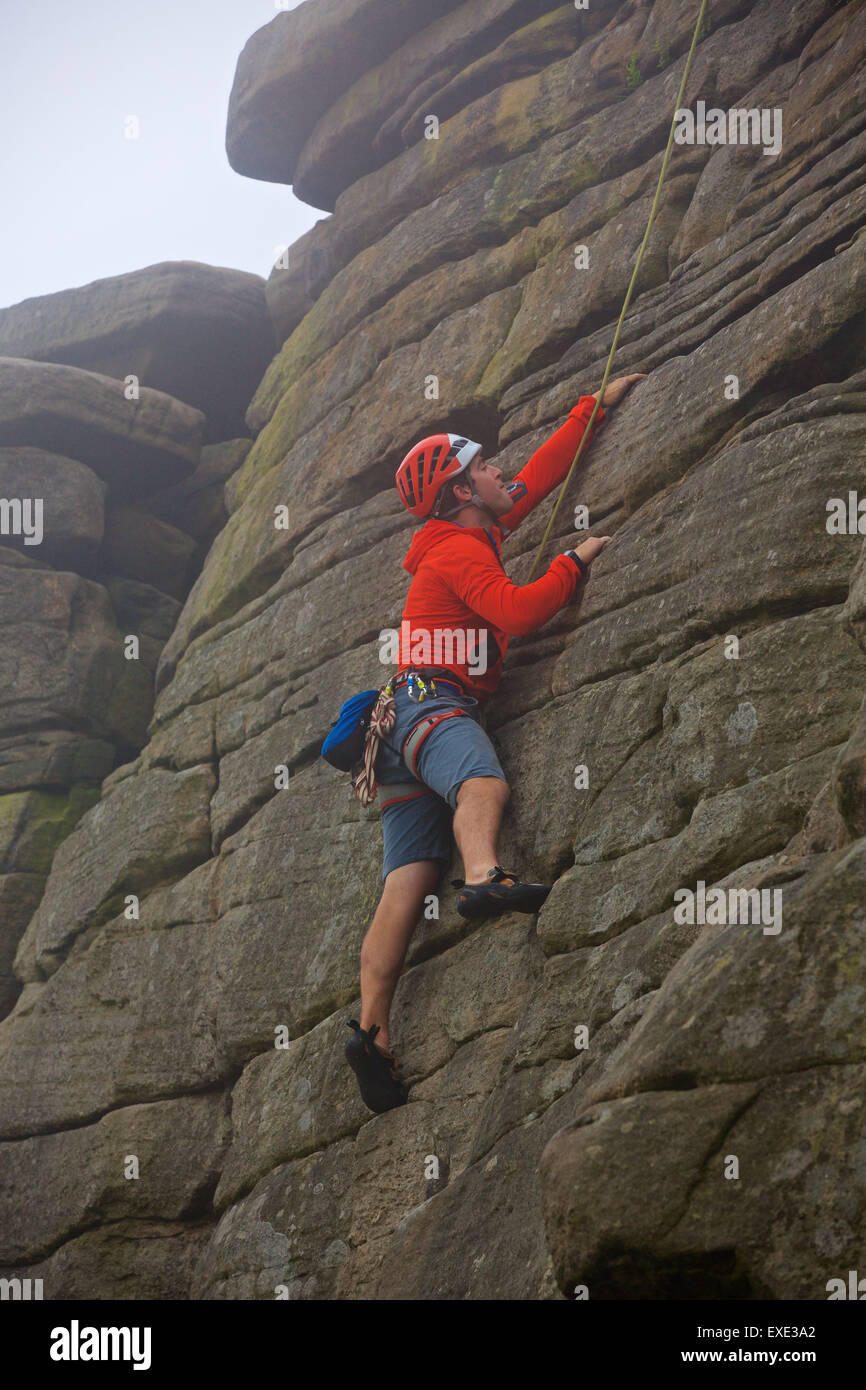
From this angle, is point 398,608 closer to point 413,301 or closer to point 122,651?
point 413,301

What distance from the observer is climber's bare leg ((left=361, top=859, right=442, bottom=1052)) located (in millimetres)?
7793

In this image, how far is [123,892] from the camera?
39.5 feet

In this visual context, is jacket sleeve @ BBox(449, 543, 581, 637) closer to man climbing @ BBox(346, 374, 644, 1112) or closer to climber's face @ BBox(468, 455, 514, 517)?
man climbing @ BBox(346, 374, 644, 1112)

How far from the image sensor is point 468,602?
851 centimetres

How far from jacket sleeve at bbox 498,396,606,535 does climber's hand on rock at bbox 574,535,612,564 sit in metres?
1.12

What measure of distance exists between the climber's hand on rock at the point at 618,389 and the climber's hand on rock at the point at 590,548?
156cm

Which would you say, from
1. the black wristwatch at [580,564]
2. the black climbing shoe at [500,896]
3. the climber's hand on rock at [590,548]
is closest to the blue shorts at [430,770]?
the black climbing shoe at [500,896]

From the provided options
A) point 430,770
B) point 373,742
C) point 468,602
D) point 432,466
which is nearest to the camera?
point 430,770

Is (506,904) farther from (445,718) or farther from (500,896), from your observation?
(445,718)

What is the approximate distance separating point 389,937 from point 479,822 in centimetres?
106

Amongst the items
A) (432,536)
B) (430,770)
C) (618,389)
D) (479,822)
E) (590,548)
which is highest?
(618,389)

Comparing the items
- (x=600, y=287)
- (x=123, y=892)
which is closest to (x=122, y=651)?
(x=123, y=892)

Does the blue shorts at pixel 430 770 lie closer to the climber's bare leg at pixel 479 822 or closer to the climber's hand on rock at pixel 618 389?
the climber's bare leg at pixel 479 822

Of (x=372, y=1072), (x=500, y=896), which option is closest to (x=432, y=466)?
(x=500, y=896)
